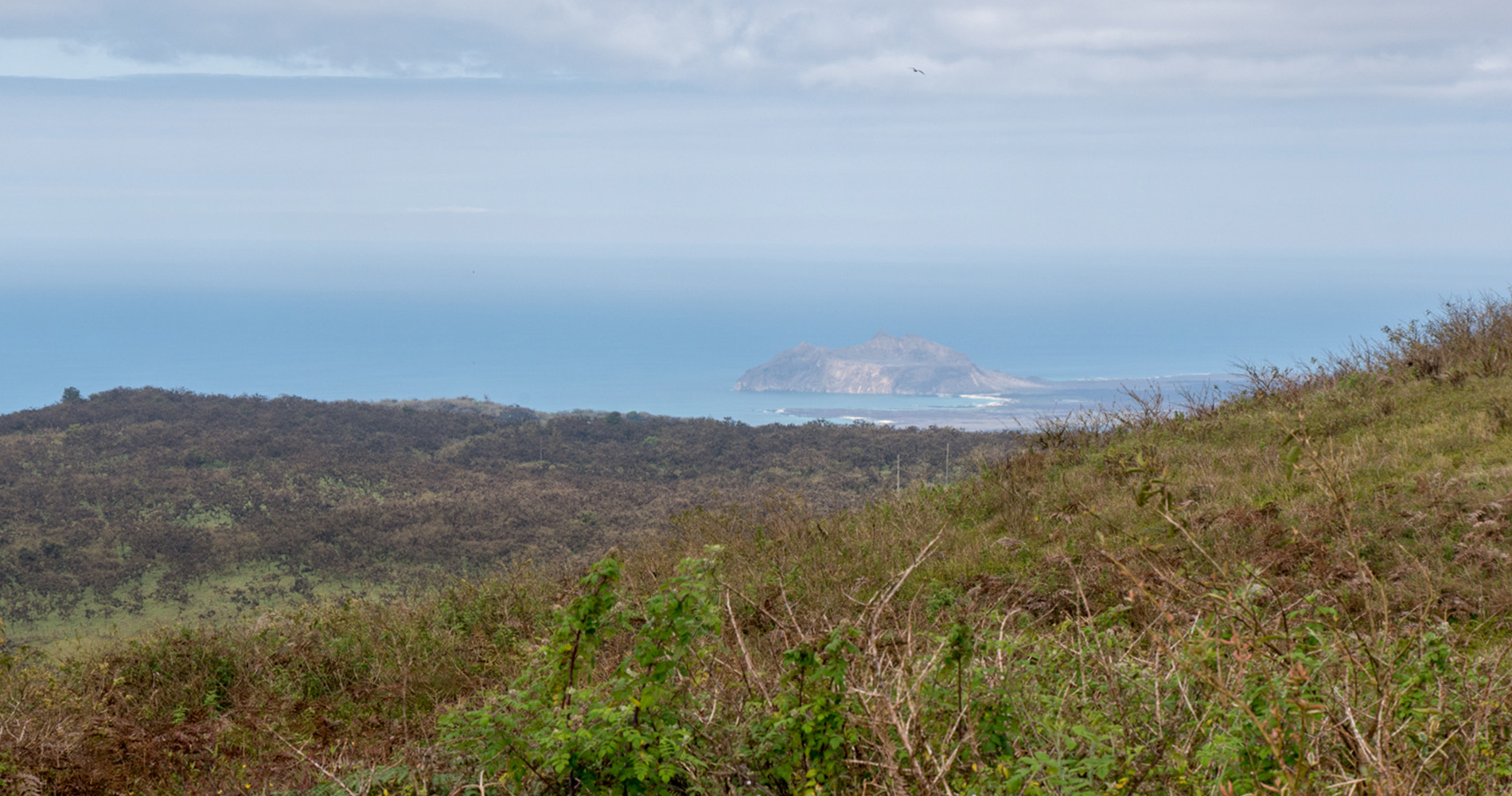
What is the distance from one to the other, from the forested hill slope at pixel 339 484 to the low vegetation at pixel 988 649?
5480mm

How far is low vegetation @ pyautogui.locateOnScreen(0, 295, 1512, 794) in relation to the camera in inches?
102

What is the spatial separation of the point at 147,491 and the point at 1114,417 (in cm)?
2781

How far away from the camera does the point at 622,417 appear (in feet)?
135

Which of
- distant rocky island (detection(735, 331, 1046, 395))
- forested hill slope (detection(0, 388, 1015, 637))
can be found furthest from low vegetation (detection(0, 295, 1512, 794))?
distant rocky island (detection(735, 331, 1046, 395))

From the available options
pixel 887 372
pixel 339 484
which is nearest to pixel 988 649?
pixel 339 484

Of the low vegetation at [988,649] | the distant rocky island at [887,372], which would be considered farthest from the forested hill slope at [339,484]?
the distant rocky island at [887,372]

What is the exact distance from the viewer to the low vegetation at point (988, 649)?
260cm

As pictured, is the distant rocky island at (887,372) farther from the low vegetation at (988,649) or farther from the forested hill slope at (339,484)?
the low vegetation at (988,649)

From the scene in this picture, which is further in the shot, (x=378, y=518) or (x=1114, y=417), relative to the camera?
(x=378, y=518)

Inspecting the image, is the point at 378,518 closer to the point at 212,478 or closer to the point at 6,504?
the point at 212,478

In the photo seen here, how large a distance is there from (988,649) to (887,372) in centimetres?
7928

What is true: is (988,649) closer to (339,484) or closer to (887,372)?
(339,484)

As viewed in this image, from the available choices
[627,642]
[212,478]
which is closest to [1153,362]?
[212,478]

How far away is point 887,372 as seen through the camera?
8225 centimetres
